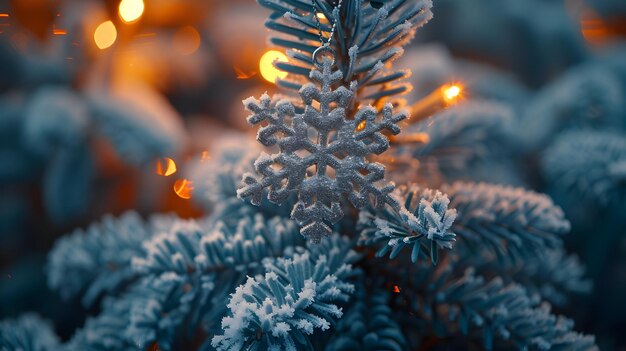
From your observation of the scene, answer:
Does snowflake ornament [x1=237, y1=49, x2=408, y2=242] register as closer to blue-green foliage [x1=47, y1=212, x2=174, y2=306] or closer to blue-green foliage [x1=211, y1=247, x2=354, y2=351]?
blue-green foliage [x1=211, y1=247, x2=354, y2=351]

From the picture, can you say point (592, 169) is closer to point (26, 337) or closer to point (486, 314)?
point (486, 314)

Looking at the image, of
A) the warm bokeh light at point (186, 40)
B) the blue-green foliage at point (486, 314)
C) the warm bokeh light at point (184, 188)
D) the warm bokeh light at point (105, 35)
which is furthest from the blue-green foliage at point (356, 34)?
the warm bokeh light at point (186, 40)

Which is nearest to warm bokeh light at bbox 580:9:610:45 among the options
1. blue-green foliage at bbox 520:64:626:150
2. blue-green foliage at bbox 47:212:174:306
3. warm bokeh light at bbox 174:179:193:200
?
blue-green foliage at bbox 520:64:626:150

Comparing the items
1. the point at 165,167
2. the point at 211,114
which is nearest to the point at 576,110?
the point at 165,167

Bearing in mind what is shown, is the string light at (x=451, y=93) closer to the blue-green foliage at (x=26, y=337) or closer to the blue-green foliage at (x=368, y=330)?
the blue-green foliage at (x=368, y=330)

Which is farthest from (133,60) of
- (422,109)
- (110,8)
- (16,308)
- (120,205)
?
(422,109)

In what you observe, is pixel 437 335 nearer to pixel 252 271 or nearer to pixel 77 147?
pixel 252 271
